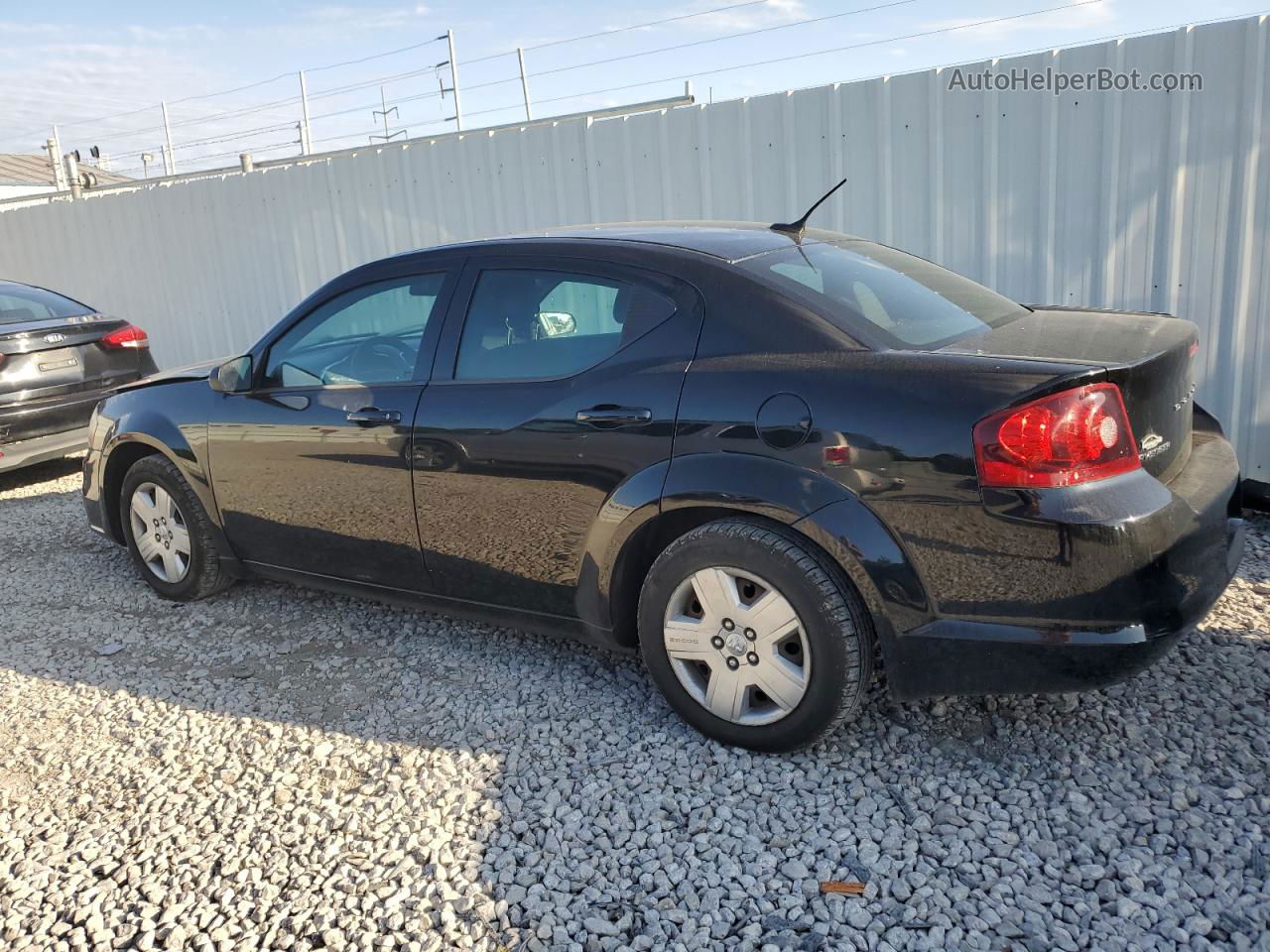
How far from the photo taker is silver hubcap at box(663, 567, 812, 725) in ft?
9.66

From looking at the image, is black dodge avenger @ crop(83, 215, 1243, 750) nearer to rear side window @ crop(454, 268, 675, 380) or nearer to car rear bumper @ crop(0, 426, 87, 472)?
rear side window @ crop(454, 268, 675, 380)

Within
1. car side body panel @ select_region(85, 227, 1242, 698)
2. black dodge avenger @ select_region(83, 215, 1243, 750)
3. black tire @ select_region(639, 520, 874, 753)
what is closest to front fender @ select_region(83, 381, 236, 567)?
black dodge avenger @ select_region(83, 215, 1243, 750)

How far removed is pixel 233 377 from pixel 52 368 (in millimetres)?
3530

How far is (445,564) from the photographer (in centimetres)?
366

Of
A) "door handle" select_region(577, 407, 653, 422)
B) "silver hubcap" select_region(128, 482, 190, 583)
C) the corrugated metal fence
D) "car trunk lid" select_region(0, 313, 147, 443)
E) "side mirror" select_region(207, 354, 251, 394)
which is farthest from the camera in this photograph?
"car trunk lid" select_region(0, 313, 147, 443)

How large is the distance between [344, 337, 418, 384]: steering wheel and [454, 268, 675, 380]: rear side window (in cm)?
28

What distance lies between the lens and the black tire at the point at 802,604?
284cm

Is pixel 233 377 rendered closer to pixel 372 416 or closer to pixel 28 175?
pixel 372 416

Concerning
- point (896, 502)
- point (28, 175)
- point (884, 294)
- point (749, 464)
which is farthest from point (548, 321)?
point (28, 175)

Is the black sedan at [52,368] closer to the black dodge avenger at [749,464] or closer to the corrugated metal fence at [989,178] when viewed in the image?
the corrugated metal fence at [989,178]

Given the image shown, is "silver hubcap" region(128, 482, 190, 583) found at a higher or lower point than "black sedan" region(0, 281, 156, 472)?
lower

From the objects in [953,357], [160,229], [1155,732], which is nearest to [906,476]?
[953,357]

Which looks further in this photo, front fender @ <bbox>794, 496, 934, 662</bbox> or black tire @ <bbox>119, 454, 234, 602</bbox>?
black tire @ <bbox>119, 454, 234, 602</bbox>

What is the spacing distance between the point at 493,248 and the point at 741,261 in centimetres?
100
